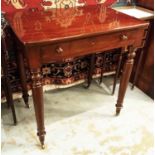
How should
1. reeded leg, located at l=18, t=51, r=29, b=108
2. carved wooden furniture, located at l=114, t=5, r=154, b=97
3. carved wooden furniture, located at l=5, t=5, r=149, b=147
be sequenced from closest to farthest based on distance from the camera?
carved wooden furniture, located at l=5, t=5, r=149, b=147, reeded leg, located at l=18, t=51, r=29, b=108, carved wooden furniture, located at l=114, t=5, r=154, b=97

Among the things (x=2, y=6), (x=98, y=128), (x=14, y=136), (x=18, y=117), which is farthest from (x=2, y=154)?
(x=2, y=6)

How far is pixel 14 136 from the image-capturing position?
150 cm

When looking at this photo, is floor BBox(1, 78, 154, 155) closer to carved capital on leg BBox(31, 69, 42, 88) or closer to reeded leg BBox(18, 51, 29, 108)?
reeded leg BBox(18, 51, 29, 108)

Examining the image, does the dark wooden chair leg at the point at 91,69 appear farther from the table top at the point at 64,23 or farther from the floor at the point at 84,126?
the table top at the point at 64,23

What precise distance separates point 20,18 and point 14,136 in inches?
32.4

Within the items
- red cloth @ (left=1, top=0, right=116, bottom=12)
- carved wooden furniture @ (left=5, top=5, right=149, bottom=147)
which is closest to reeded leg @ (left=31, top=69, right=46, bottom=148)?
carved wooden furniture @ (left=5, top=5, right=149, bottom=147)

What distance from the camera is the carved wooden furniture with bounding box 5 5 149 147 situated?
1060mm

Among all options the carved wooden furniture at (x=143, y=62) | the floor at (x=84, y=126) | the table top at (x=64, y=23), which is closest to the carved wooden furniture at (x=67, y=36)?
the table top at (x=64, y=23)

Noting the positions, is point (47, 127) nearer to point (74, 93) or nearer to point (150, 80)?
point (74, 93)

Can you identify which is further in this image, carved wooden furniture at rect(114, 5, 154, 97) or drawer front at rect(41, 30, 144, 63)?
carved wooden furniture at rect(114, 5, 154, 97)

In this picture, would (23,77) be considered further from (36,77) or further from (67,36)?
(67,36)

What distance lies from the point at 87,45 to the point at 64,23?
20 centimetres

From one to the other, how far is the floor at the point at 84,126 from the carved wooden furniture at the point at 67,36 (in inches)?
7.0

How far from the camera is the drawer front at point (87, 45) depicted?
1.09 m
